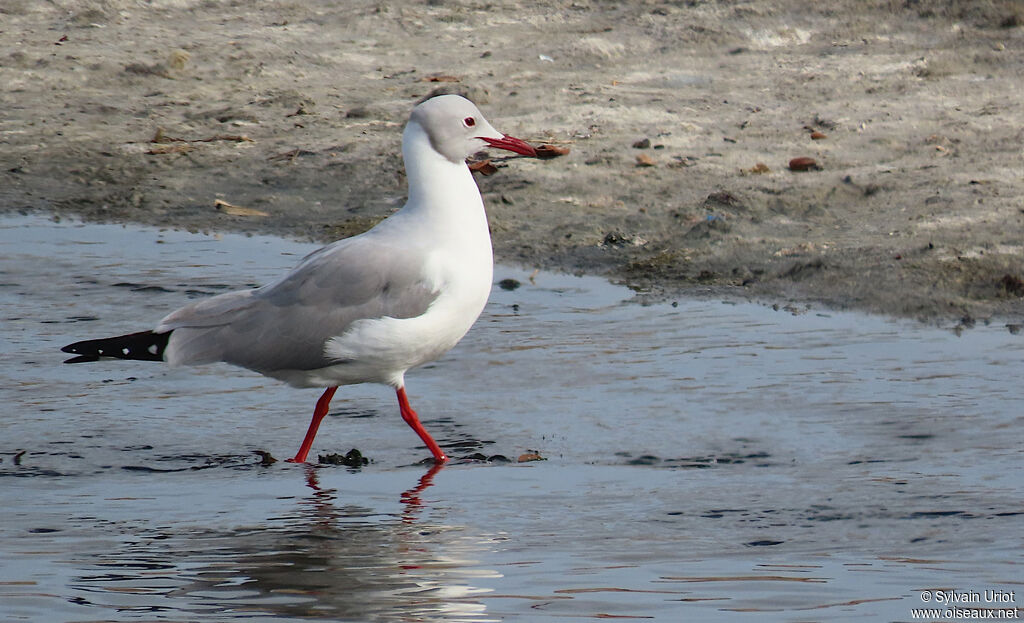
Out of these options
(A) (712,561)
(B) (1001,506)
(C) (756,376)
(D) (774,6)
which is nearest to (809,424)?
(C) (756,376)

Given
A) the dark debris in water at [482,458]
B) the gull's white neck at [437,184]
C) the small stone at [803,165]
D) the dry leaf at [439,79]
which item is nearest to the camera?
Answer: the dark debris in water at [482,458]

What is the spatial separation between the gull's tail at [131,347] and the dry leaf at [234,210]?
11.5 feet

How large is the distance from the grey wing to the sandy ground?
234 centimetres

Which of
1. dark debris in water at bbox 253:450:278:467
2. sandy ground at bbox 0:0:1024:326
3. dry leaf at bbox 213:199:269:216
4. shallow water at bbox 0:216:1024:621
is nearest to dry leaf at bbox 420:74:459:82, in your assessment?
sandy ground at bbox 0:0:1024:326

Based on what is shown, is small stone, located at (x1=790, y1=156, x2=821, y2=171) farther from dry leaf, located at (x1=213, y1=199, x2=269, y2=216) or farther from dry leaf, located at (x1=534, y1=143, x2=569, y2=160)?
dry leaf, located at (x1=213, y1=199, x2=269, y2=216)

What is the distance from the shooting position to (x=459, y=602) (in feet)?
13.6

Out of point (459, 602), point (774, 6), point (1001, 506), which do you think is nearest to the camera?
point (459, 602)

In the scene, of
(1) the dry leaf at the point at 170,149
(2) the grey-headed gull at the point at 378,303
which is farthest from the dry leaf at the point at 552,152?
(2) the grey-headed gull at the point at 378,303

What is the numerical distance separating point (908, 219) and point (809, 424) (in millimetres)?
3047

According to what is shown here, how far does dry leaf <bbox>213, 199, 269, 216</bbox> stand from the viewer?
9453mm

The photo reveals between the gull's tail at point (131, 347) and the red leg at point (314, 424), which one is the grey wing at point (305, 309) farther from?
the red leg at point (314, 424)

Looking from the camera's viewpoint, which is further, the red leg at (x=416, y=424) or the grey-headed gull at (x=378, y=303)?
the grey-headed gull at (x=378, y=303)

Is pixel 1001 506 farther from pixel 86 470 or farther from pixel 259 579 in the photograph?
pixel 86 470

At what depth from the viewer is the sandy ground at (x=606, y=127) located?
827 centimetres
